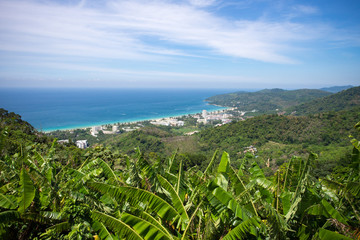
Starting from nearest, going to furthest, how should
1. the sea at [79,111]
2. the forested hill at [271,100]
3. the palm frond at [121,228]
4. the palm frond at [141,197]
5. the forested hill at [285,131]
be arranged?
the palm frond at [121,228] → the palm frond at [141,197] → the forested hill at [285,131] → the sea at [79,111] → the forested hill at [271,100]

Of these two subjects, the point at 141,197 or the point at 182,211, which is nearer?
the point at 141,197

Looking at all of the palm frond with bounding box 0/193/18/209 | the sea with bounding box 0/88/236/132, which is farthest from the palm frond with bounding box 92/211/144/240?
the sea with bounding box 0/88/236/132

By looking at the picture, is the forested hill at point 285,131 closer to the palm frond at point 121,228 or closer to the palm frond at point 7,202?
the palm frond at point 121,228

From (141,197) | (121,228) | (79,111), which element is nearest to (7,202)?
(121,228)

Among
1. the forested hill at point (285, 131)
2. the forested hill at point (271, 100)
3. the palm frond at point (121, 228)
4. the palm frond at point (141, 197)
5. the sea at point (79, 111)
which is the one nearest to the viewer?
the palm frond at point (121, 228)

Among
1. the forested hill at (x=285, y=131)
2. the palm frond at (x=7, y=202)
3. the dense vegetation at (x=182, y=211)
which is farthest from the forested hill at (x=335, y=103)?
the palm frond at (x=7, y=202)

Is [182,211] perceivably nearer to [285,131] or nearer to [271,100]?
[285,131]

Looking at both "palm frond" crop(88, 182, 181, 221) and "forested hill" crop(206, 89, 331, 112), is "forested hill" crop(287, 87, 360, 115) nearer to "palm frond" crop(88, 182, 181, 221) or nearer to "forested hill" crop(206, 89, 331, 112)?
"forested hill" crop(206, 89, 331, 112)
